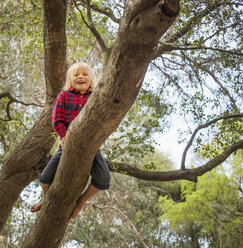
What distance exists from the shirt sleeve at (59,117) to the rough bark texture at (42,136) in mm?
1034

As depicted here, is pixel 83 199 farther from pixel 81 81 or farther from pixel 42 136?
pixel 42 136

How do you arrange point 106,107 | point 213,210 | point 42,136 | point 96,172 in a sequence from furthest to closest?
point 213,210 < point 42,136 < point 96,172 < point 106,107

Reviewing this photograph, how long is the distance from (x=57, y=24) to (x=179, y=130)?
252 cm

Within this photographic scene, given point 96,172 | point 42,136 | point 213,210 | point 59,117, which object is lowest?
point 96,172

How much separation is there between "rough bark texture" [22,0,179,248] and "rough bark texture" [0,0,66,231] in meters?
1.14

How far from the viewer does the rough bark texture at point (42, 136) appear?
2.95 meters

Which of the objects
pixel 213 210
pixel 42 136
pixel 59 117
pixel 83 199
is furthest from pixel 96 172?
pixel 213 210

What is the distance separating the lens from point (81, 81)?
90.4 inches

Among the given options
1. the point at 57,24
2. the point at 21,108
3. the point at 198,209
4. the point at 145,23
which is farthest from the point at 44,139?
the point at 198,209

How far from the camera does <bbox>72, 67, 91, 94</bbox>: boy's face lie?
7.51 ft

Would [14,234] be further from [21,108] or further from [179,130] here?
[179,130]

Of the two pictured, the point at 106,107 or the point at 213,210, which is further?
the point at 213,210

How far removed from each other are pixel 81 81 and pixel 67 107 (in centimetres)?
23

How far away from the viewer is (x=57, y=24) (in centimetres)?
295
